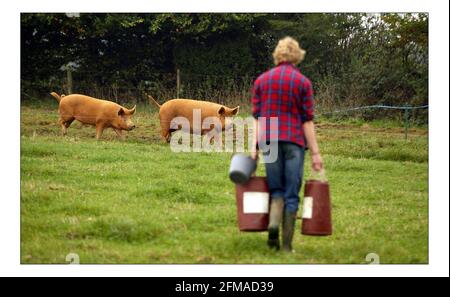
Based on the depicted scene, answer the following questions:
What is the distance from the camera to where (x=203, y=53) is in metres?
18.2

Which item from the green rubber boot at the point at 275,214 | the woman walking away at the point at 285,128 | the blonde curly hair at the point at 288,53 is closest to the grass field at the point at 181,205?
the green rubber boot at the point at 275,214

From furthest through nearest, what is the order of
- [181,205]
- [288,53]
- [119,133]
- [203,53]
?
[203,53]
[119,133]
[181,205]
[288,53]

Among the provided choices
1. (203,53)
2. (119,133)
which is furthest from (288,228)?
(203,53)

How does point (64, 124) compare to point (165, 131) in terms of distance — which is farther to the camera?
point (64, 124)

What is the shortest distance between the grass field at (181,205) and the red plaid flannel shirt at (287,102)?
1.07m

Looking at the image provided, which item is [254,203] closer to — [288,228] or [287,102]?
[288,228]

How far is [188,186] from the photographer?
846cm

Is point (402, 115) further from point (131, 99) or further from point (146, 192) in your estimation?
point (146, 192)

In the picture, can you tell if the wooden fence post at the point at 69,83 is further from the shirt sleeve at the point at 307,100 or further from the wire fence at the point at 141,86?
the shirt sleeve at the point at 307,100

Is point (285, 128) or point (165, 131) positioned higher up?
point (165, 131)

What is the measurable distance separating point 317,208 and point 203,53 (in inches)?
519

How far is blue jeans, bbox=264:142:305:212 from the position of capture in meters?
5.27

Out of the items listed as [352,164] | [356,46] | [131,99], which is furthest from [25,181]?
[356,46]

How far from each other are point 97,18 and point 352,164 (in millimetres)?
9220
